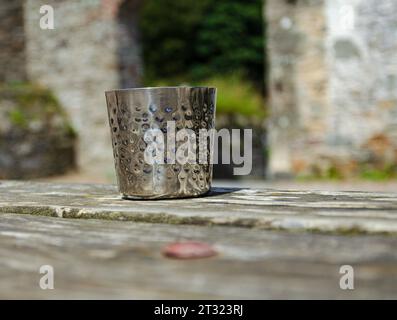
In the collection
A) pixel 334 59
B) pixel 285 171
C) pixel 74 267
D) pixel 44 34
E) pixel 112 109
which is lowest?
pixel 285 171

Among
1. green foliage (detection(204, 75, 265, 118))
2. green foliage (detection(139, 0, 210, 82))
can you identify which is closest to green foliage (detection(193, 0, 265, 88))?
green foliage (detection(139, 0, 210, 82))

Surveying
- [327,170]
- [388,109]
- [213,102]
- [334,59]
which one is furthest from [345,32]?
[213,102]

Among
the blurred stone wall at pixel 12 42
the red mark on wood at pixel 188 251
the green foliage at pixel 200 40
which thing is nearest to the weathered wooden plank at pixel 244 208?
the red mark on wood at pixel 188 251

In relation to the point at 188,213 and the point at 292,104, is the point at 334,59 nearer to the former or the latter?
the point at 292,104

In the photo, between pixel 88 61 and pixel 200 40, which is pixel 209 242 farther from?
pixel 200 40

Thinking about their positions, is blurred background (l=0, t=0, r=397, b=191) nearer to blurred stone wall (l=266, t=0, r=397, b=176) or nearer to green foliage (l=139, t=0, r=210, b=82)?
blurred stone wall (l=266, t=0, r=397, b=176)

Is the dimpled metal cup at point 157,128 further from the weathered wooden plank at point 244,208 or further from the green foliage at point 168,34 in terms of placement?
the green foliage at point 168,34

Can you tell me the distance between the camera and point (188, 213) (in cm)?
88

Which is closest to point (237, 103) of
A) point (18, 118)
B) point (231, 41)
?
point (18, 118)

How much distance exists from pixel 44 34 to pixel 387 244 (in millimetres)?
6645

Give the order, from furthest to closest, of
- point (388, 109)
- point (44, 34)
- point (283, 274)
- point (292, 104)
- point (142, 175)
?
point (44, 34), point (292, 104), point (388, 109), point (142, 175), point (283, 274)

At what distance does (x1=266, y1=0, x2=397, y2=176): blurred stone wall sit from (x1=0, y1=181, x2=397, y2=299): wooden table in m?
4.33

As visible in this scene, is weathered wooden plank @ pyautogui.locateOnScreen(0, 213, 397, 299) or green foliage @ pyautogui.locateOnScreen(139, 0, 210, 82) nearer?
weathered wooden plank @ pyautogui.locateOnScreen(0, 213, 397, 299)

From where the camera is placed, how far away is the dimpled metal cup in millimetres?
1127
